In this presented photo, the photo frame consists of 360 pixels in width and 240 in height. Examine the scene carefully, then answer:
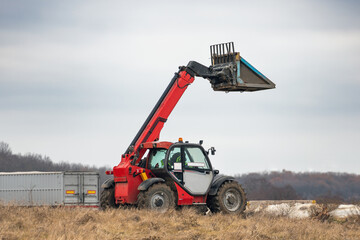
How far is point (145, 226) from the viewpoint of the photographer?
1798 centimetres

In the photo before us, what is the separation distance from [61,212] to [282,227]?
22.5 feet

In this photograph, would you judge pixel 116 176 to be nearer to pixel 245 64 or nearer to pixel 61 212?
pixel 61 212

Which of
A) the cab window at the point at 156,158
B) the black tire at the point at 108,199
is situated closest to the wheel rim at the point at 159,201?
the cab window at the point at 156,158

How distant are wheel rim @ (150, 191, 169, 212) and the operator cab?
0.92 metres

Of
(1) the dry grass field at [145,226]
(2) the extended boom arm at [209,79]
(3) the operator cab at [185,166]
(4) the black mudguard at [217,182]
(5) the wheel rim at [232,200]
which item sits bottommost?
(1) the dry grass field at [145,226]

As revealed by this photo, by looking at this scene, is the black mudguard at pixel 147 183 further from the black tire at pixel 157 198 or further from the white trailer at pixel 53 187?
the white trailer at pixel 53 187

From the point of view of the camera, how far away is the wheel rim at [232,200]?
22.7m

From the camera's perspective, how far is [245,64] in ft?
79.4

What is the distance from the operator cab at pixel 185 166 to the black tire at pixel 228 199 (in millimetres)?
481

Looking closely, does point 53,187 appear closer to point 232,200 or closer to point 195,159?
point 195,159

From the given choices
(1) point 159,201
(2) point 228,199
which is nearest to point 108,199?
(1) point 159,201

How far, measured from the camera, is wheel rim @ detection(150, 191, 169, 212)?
2100cm

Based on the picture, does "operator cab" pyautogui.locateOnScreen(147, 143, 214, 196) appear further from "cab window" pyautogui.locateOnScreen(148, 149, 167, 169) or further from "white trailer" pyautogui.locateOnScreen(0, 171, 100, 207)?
"white trailer" pyautogui.locateOnScreen(0, 171, 100, 207)

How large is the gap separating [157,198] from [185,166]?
72.0 inches
